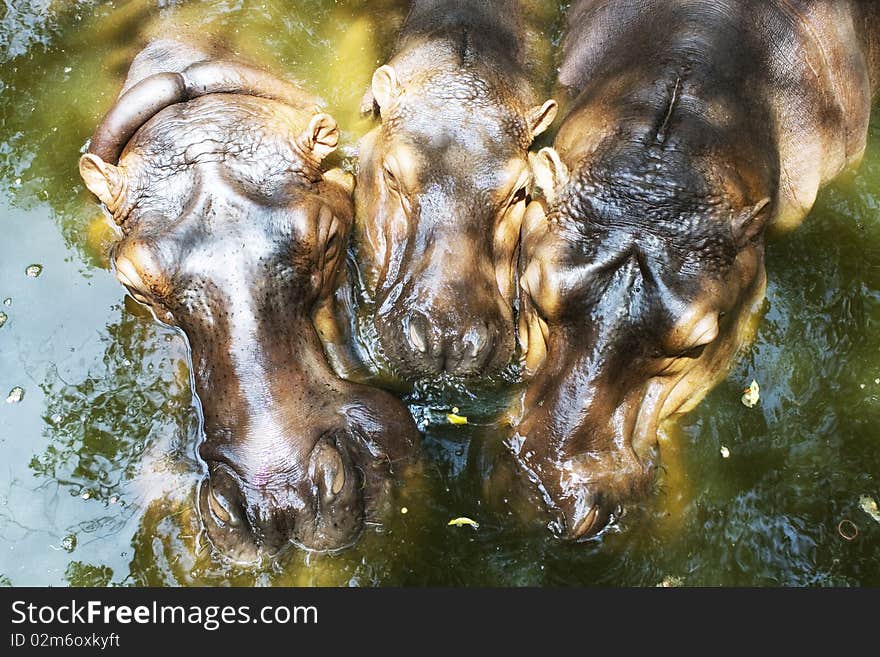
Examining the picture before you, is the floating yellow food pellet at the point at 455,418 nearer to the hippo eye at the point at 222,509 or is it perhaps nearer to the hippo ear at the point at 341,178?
the hippo eye at the point at 222,509

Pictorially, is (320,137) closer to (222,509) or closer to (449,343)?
(449,343)

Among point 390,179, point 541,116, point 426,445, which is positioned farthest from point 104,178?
point 541,116

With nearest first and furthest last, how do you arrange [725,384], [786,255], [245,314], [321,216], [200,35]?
[245,314] → [321,216] → [725,384] → [786,255] → [200,35]

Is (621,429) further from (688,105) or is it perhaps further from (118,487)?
(118,487)

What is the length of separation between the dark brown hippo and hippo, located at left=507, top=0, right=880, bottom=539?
259 mm

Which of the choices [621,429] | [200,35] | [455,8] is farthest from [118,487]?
[455,8]

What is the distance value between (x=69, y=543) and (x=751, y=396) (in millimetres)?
3689

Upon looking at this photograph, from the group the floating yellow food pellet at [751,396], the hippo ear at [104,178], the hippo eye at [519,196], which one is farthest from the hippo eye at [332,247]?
the floating yellow food pellet at [751,396]

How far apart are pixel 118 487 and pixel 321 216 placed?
1770mm

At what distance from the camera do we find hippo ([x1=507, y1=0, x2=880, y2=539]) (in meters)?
4.28

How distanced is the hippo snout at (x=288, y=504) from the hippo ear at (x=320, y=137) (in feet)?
5.39

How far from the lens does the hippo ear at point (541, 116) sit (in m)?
5.40

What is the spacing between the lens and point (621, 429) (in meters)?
4.48

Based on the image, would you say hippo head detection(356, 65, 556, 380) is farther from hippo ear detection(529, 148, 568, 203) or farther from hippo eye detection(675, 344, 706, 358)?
hippo eye detection(675, 344, 706, 358)
